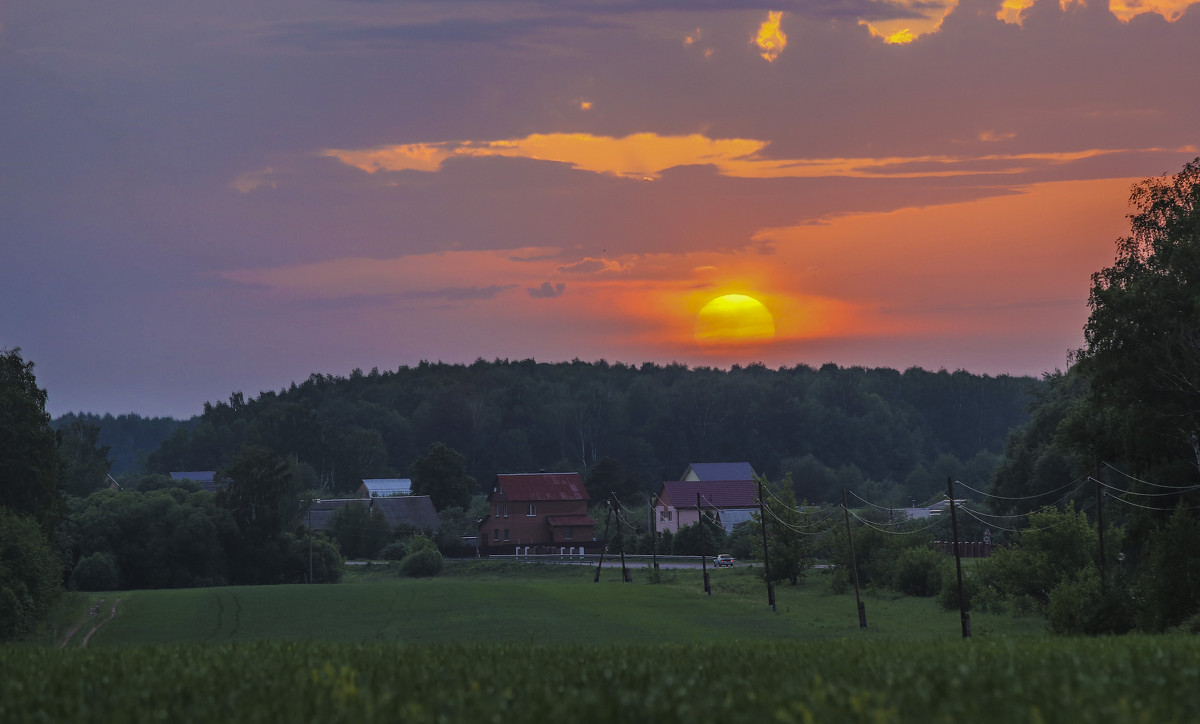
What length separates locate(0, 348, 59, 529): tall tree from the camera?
220 feet

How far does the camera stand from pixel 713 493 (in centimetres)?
14625

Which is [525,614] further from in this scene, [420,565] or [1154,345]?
[420,565]

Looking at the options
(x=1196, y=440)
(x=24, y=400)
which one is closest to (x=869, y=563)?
(x=1196, y=440)

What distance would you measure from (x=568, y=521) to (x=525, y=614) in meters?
77.5

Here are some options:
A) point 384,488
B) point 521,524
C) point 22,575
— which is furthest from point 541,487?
point 22,575

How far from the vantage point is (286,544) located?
11125 centimetres

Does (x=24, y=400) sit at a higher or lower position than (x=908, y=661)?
higher

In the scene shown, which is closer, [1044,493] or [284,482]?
[1044,493]

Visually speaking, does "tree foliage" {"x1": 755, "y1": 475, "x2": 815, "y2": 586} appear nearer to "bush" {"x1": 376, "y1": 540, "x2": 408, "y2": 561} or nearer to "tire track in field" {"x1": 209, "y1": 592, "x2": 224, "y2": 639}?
"tire track in field" {"x1": 209, "y1": 592, "x2": 224, "y2": 639}

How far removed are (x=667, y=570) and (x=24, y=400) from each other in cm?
5701

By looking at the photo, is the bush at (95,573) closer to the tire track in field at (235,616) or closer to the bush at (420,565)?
the tire track in field at (235,616)

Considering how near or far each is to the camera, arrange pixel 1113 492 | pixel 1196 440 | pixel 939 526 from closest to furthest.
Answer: pixel 1196 440
pixel 1113 492
pixel 939 526

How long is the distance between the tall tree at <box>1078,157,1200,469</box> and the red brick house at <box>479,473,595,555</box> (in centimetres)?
10172

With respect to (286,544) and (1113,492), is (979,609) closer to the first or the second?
(1113,492)
